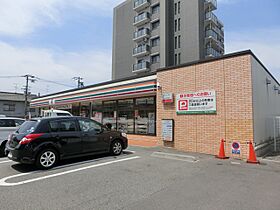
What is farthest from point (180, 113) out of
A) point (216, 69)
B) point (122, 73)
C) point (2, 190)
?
point (122, 73)

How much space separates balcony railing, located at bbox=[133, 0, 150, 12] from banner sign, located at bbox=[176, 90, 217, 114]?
110ft

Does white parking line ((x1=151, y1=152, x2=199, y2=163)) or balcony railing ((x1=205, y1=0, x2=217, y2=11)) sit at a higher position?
balcony railing ((x1=205, y1=0, x2=217, y2=11))

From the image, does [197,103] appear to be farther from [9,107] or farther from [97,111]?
[9,107]

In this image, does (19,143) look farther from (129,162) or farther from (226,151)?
(226,151)

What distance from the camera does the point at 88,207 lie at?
13.2 ft

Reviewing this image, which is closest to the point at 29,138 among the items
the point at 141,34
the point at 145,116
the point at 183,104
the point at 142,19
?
the point at 183,104

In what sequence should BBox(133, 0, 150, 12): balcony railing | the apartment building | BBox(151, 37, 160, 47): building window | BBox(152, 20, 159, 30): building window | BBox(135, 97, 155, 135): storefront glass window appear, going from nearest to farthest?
BBox(135, 97, 155, 135): storefront glass window < the apartment building < BBox(151, 37, 160, 47): building window < BBox(152, 20, 159, 30): building window < BBox(133, 0, 150, 12): balcony railing

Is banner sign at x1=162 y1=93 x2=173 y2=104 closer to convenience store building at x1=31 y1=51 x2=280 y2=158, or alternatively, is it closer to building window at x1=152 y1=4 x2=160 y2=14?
convenience store building at x1=31 y1=51 x2=280 y2=158

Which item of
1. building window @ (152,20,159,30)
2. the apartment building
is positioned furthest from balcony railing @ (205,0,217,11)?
building window @ (152,20,159,30)

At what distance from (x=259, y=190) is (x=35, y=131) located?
6526mm

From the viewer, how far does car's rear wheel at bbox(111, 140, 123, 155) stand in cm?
882

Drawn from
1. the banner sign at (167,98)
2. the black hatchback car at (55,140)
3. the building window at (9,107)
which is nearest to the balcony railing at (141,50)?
the banner sign at (167,98)

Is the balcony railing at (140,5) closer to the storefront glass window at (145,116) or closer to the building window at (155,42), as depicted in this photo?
the building window at (155,42)

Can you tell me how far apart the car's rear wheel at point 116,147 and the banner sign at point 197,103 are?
349 centimetres
